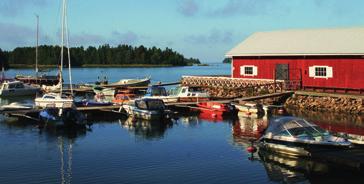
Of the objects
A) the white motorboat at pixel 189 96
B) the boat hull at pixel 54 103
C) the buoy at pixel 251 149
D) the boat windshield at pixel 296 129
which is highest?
the white motorboat at pixel 189 96

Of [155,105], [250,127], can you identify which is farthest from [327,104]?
[155,105]

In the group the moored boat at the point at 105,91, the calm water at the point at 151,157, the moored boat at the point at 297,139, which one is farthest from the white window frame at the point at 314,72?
the moored boat at the point at 105,91

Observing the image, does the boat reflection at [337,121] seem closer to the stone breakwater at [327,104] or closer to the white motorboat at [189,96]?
the stone breakwater at [327,104]

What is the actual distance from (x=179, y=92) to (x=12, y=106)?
13634 millimetres

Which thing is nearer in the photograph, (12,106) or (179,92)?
(12,106)

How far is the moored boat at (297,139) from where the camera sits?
76.8 ft

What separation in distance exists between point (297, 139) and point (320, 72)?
20060 millimetres

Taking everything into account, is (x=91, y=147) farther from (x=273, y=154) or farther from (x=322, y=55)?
(x=322, y=55)

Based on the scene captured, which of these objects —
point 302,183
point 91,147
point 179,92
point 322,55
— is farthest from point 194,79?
point 302,183

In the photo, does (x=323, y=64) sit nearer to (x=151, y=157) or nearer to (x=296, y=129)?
(x=296, y=129)

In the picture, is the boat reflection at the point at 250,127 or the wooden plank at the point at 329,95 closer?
the boat reflection at the point at 250,127

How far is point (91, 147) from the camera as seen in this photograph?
2741 centimetres

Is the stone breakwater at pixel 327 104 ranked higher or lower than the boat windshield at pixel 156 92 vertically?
lower

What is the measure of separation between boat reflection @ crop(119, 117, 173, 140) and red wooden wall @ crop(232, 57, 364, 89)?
13927mm
